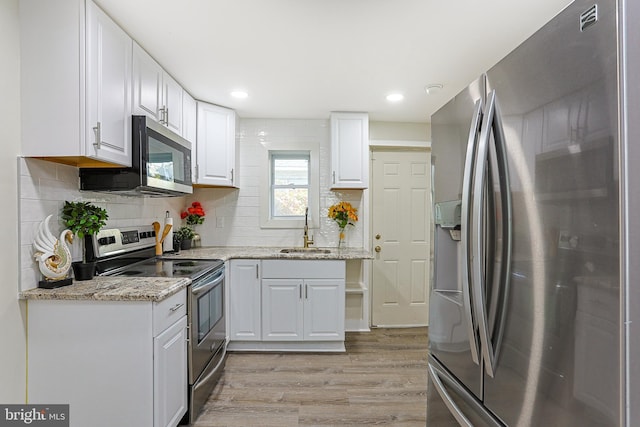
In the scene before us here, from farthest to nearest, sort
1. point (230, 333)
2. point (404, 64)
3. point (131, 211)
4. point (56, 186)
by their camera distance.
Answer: point (230, 333) → point (131, 211) → point (404, 64) → point (56, 186)

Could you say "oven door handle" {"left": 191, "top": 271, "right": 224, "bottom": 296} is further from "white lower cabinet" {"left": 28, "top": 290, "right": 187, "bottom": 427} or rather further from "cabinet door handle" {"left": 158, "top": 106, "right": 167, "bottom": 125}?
"cabinet door handle" {"left": 158, "top": 106, "right": 167, "bottom": 125}

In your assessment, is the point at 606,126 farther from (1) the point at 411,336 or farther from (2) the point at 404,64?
(1) the point at 411,336

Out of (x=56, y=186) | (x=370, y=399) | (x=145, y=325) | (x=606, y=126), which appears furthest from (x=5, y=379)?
(x=606, y=126)

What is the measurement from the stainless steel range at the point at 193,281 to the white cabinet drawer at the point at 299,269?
437 millimetres

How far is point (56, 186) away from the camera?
1.78 metres

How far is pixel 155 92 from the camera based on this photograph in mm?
2215

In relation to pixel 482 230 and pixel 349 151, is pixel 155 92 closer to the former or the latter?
pixel 349 151

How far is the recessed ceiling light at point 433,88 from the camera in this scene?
2600mm

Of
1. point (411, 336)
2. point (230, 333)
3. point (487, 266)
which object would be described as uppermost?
point (487, 266)

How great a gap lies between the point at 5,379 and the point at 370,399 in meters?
2.06

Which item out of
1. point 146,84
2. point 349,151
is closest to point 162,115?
point 146,84

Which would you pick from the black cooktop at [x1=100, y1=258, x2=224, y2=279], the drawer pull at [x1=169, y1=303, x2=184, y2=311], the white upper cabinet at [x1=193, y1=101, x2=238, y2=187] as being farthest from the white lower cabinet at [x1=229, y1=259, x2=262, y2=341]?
the drawer pull at [x1=169, y1=303, x2=184, y2=311]

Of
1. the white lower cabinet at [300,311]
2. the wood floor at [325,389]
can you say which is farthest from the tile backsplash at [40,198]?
the white lower cabinet at [300,311]

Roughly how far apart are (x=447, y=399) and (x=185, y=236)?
2.81 meters
